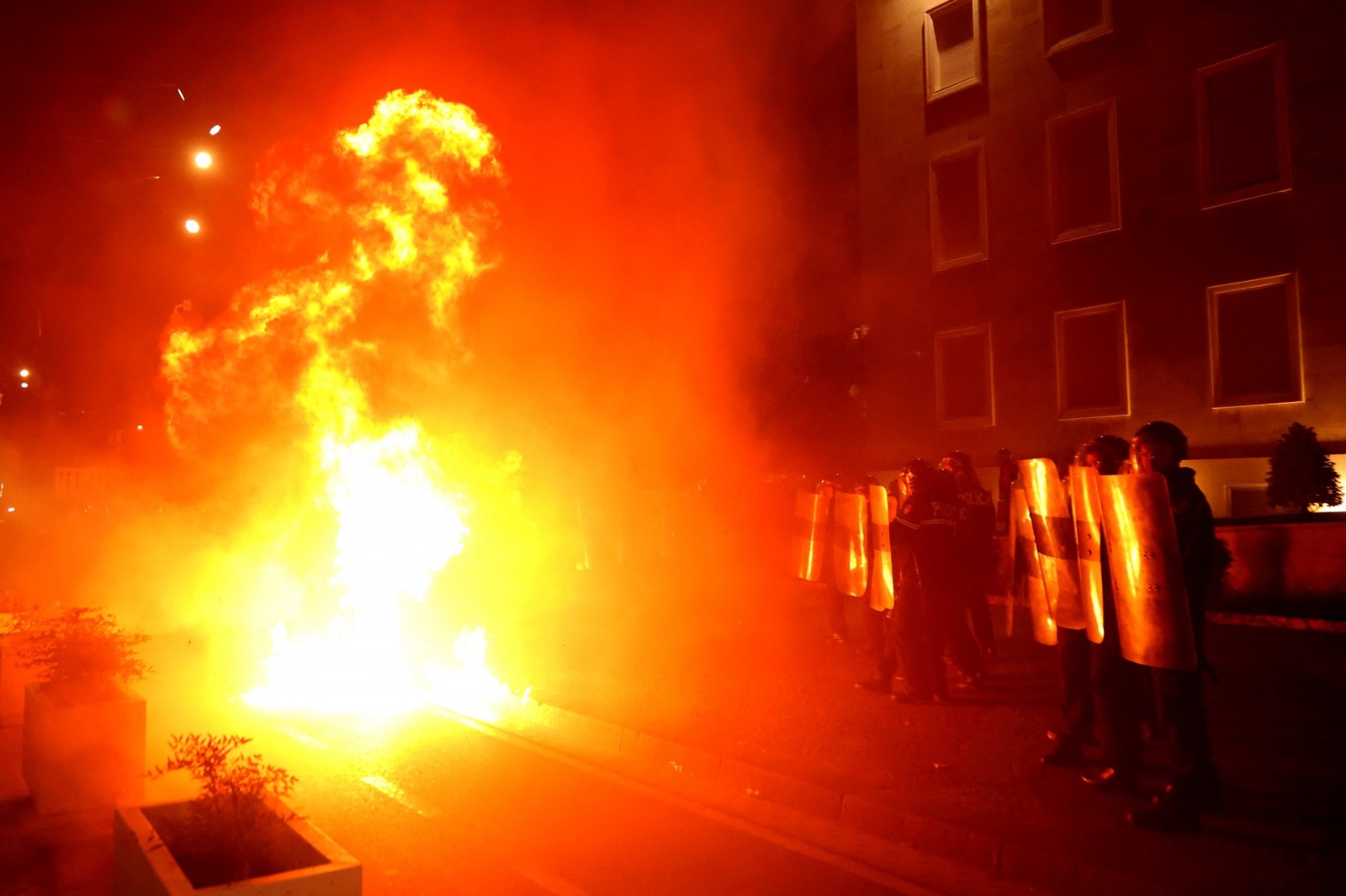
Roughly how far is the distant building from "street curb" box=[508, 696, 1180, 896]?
37.6ft

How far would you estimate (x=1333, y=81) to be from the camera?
15.1 m

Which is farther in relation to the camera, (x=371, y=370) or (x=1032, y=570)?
(x=371, y=370)

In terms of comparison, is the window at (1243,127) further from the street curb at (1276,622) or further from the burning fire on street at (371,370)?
the burning fire on street at (371,370)

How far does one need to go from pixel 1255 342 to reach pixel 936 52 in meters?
9.19

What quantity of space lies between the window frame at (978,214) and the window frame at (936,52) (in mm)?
1247

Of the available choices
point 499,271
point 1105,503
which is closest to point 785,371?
point 499,271

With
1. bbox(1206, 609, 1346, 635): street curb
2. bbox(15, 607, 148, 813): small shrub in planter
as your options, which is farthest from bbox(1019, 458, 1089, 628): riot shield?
bbox(1206, 609, 1346, 635): street curb

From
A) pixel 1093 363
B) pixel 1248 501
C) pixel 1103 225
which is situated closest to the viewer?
pixel 1248 501

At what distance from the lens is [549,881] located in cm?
459

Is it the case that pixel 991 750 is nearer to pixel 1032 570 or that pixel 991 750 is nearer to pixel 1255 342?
pixel 1032 570

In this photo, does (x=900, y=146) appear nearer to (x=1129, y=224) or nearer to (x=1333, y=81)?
(x=1129, y=224)

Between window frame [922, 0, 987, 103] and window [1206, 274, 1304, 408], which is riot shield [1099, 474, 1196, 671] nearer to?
window [1206, 274, 1304, 408]

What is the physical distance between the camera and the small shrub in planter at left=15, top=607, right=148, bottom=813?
219 inches

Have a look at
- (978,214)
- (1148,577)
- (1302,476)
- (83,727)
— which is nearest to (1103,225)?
(978,214)
